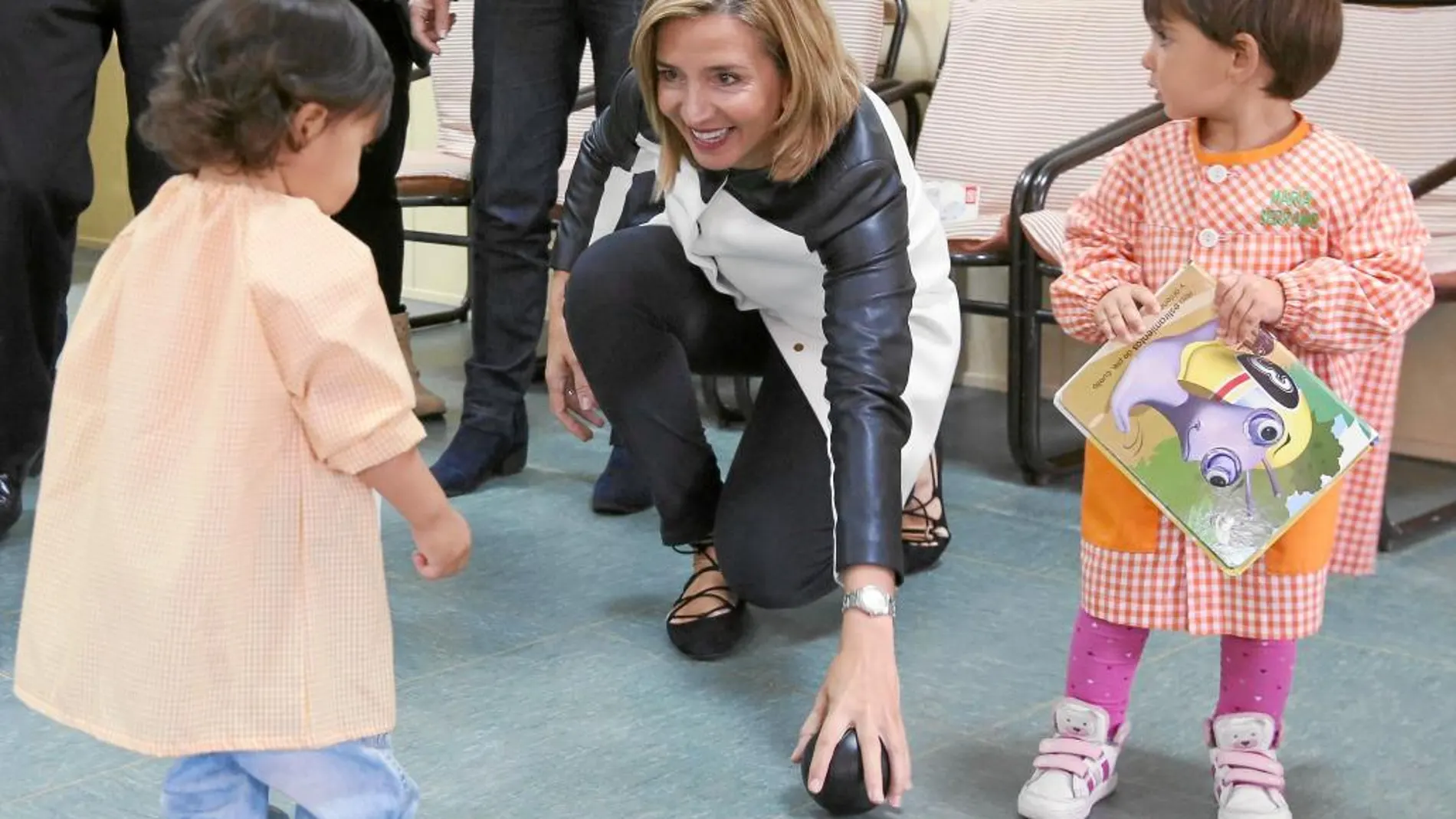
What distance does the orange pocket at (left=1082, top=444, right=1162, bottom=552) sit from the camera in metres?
1.57

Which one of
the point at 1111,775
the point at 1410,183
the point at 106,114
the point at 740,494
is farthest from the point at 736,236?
the point at 106,114

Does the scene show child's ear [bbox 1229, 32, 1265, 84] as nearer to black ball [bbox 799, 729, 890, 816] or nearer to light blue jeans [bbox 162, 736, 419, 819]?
black ball [bbox 799, 729, 890, 816]

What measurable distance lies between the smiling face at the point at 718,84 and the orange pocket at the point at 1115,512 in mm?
464

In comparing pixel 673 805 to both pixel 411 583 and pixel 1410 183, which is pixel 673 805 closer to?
pixel 411 583

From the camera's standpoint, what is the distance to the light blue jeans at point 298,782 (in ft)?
3.97

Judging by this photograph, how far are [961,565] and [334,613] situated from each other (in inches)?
52.2

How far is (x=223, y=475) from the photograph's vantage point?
113cm

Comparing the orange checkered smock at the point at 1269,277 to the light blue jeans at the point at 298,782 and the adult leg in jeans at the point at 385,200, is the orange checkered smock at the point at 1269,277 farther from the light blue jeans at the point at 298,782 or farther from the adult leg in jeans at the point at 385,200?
the adult leg in jeans at the point at 385,200

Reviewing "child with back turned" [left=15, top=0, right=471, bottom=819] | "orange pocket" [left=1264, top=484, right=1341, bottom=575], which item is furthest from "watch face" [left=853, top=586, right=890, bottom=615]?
"child with back turned" [left=15, top=0, right=471, bottom=819]

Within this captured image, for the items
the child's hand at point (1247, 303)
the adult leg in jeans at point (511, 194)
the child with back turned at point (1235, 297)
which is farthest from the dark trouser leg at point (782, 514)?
the adult leg in jeans at point (511, 194)

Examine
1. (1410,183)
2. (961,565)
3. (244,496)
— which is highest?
(244,496)

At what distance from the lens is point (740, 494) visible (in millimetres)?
2016

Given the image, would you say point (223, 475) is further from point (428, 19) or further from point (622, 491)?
point (428, 19)

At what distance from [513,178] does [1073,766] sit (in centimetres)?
143
